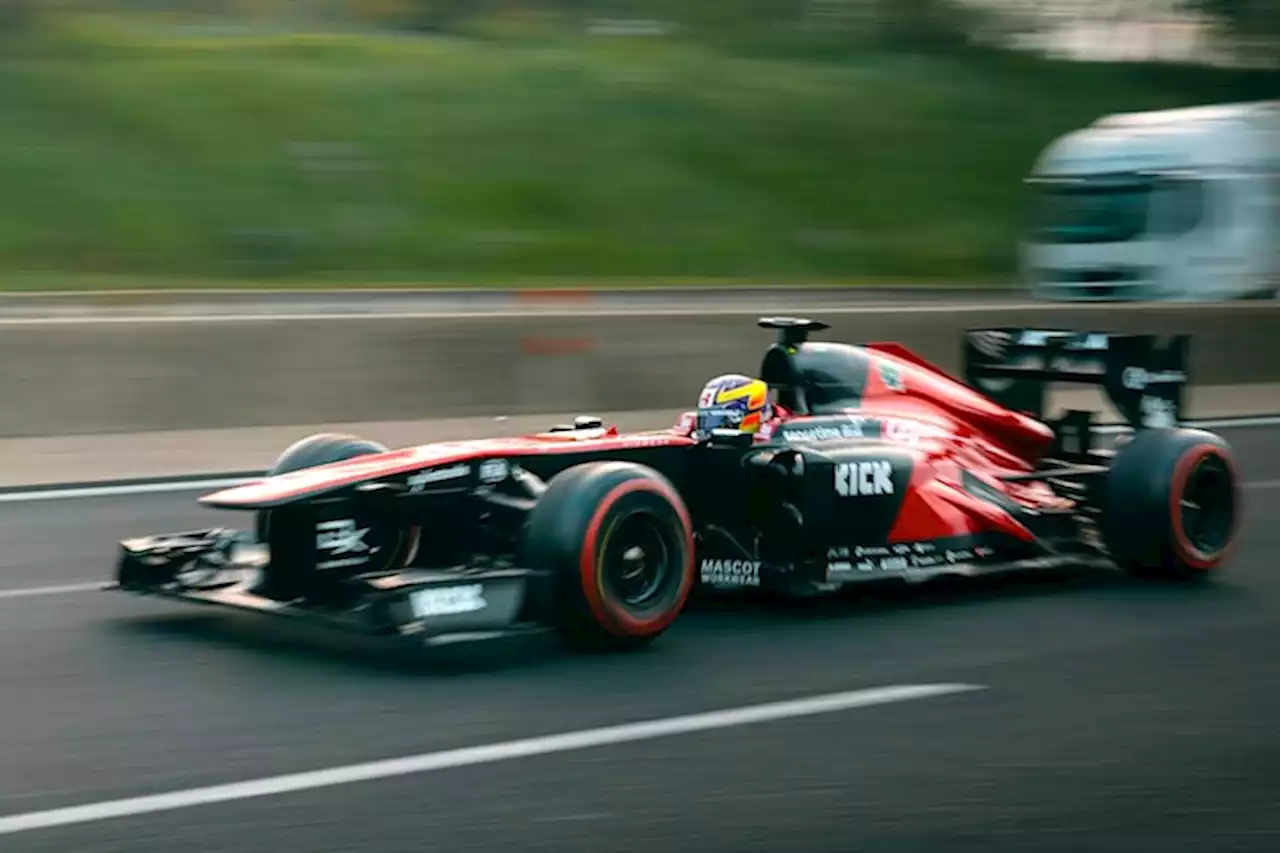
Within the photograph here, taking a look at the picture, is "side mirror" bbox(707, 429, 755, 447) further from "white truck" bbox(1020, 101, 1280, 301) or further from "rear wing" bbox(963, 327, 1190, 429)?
"white truck" bbox(1020, 101, 1280, 301)

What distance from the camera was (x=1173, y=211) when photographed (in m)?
29.9

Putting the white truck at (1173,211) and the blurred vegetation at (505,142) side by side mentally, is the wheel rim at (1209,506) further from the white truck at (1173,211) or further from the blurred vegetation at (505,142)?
the blurred vegetation at (505,142)

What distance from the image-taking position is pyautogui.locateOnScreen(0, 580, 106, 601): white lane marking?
361 inches

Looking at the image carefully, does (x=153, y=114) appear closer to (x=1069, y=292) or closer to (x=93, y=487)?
(x=1069, y=292)

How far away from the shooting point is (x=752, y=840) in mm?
5582

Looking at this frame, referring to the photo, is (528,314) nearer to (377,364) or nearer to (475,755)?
(377,364)

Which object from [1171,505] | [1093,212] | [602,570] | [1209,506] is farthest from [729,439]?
[1093,212]

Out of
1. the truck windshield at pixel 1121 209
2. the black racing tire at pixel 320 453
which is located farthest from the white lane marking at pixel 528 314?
the truck windshield at pixel 1121 209

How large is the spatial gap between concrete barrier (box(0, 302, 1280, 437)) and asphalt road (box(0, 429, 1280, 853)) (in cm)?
455

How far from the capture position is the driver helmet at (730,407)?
28.6 feet

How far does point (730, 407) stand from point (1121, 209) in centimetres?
2283

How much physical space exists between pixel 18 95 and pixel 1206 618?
1283 inches

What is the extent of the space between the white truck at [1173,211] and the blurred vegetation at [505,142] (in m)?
9.42

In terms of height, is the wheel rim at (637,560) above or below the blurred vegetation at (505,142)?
below
